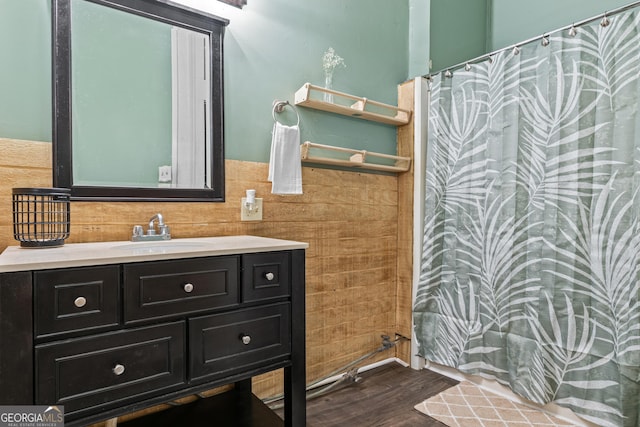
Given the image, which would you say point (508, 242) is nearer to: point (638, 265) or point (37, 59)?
point (638, 265)

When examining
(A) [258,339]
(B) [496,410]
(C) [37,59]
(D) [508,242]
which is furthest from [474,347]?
(C) [37,59]

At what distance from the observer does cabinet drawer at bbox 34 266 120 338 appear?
3.16 ft

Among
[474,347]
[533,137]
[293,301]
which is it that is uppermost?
[533,137]

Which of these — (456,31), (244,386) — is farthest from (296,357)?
(456,31)

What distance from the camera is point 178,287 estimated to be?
1151mm

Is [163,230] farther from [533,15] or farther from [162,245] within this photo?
[533,15]

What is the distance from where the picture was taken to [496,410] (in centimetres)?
177

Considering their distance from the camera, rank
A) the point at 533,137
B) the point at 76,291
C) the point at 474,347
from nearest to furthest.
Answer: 1. the point at 76,291
2. the point at 533,137
3. the point at 474,347

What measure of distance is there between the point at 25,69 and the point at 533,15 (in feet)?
8.68

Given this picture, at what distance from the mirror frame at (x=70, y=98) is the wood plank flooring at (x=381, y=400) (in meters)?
1.10

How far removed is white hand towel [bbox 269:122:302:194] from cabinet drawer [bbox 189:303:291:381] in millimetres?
Answer: 572

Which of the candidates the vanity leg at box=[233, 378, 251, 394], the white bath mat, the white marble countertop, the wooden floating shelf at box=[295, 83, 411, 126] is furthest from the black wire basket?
the white bath mat

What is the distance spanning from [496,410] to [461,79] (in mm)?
1672

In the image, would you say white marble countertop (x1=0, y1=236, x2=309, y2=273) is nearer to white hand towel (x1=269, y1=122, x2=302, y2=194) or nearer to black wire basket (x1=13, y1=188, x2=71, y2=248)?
black wire basket (x1=13, y1=188, x2=71, y2=248)
